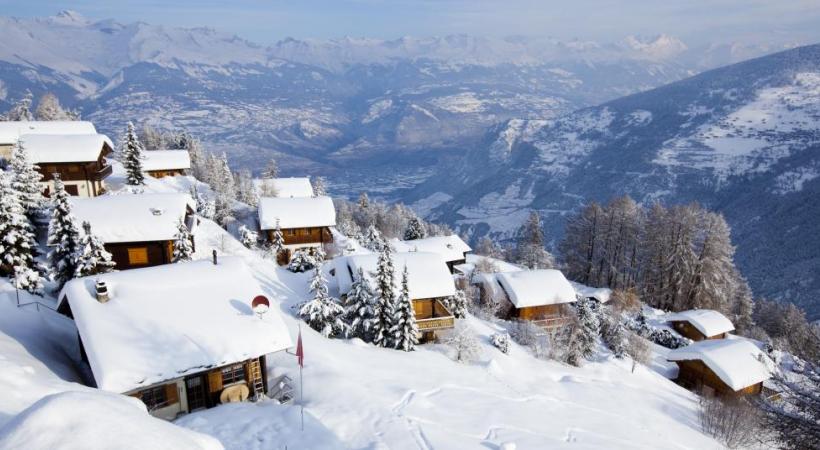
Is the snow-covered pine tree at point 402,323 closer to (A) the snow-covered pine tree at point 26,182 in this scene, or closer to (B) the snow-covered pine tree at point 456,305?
(B) the snow-covered pine tree at point 456,305

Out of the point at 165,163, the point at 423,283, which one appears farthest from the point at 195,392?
the point at 165,163

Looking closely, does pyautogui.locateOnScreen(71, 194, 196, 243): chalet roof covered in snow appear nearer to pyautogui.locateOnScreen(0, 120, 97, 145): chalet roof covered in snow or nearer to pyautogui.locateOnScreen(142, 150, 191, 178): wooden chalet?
pyautogui.locateOnScreen(0, 120, 97, 145): chalet roof covered in snow

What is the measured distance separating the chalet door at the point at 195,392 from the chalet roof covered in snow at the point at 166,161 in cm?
5693

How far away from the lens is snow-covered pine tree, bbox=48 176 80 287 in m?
26.1

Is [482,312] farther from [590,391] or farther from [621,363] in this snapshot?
[590,391]

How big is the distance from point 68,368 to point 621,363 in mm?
34938

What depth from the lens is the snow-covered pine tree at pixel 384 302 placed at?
29719 mm

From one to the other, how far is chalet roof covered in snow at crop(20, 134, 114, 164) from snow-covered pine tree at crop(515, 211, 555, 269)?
56.1 metres

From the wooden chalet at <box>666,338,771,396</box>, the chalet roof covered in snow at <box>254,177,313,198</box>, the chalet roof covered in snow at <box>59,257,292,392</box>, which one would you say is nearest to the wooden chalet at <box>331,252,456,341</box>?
the chalet roof covered in snow at <box>59,257,292,392</box>

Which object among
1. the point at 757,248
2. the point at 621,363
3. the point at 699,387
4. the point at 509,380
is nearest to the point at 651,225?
the point at 699,387

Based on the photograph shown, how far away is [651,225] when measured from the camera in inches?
2430

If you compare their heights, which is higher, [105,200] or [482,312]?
[105,200]

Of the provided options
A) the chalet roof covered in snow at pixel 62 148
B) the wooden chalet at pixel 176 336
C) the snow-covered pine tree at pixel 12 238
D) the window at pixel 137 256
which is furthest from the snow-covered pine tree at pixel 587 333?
the chalet roof covered in snow at pixel 62 148

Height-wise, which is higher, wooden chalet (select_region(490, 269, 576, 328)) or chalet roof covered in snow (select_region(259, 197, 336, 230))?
chalet roof covered in snow (select_region(259, 197, 336, 230))
